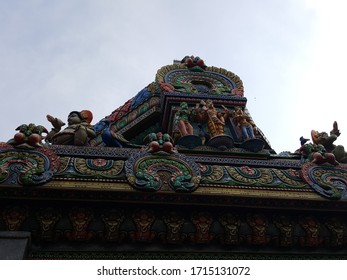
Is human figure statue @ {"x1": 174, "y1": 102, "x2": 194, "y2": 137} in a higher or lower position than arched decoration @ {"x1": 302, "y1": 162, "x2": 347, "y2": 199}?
higher

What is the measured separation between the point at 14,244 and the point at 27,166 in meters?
1.03

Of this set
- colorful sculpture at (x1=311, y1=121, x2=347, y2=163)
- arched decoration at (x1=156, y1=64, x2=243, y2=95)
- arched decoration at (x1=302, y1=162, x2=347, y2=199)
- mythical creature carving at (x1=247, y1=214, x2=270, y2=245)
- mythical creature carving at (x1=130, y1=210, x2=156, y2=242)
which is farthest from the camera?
arched decoration at (x1=156, y1=64, x2=243, y2=95)

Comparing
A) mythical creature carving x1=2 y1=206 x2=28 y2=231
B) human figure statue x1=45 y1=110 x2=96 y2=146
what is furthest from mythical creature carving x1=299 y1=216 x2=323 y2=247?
human figure statue x1=45 y1=110 x2=96 y2=146

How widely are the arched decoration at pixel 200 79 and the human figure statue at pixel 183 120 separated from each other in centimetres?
117

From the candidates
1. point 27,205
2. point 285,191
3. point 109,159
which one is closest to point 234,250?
point 285,191

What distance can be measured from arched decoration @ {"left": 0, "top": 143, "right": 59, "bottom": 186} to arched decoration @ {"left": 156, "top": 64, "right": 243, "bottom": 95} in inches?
209

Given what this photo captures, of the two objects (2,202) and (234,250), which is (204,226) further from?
(2,202)

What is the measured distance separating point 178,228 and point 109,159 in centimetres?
147

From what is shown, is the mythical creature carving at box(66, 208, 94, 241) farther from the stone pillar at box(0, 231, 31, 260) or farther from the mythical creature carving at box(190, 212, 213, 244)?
the mythical creature carving at box(190, 212, 213, 244)

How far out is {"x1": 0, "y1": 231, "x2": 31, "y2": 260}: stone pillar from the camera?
491 cm

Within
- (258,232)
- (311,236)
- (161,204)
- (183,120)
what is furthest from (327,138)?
(161,204)

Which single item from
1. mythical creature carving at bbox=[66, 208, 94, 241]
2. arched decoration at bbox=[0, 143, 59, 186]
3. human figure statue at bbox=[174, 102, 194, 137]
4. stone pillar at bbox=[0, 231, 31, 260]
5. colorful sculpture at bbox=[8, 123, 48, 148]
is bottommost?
stone pillar at bbox=[0, 231, 31, 260]
